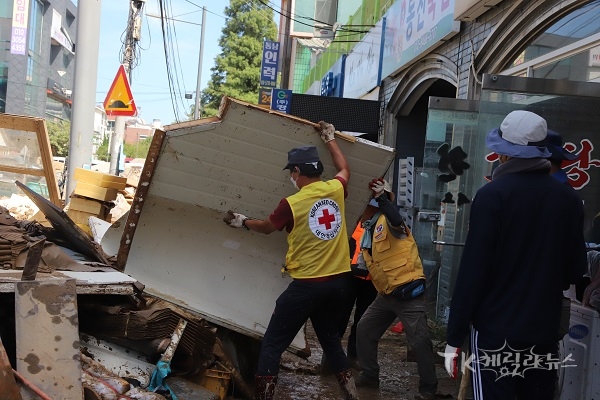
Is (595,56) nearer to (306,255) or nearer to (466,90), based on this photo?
(466,90)

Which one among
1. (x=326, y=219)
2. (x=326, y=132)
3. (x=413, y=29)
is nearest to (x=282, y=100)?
(x=413, y=29)

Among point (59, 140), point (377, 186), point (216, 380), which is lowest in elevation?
point (216, 380)

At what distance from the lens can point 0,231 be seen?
5.14m

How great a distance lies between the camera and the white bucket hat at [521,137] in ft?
10.1

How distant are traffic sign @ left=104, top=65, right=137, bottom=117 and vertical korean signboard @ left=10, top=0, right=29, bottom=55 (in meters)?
35.9

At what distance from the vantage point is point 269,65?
2570cm

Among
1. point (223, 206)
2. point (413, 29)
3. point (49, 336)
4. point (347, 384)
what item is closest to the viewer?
point (49, 336)

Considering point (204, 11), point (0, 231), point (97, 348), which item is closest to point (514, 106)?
point (97, 348)

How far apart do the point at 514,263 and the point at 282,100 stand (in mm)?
10630

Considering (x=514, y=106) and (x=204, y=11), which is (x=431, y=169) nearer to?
(x=514, y=106)

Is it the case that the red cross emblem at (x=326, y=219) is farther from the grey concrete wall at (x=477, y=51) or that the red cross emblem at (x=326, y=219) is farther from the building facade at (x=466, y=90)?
the grey concrete wall at (x=477, y=51)

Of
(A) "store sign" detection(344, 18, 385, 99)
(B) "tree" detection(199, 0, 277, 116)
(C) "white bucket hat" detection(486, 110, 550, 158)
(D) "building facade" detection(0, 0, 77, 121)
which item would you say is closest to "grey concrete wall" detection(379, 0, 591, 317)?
(A) "store sign" detection(344, 18, 385, 99)

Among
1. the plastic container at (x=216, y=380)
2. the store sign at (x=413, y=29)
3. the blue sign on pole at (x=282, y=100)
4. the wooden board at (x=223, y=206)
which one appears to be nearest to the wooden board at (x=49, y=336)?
the plastic container at (x=216, y=380)

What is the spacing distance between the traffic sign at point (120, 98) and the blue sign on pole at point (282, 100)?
3396mm
